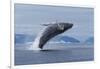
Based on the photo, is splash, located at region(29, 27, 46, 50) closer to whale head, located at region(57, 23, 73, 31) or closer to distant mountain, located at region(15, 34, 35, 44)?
distant mountain, located at region(15, 34, 35, 44)

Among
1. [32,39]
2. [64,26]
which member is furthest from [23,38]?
Result: [64,26]

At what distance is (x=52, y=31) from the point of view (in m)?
2.33

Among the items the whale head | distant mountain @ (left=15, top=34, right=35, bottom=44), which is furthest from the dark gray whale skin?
distant mountain @ (left=15, top=34, right=35, bottom=44)

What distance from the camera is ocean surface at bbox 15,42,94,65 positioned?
219cm

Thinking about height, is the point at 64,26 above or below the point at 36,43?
above

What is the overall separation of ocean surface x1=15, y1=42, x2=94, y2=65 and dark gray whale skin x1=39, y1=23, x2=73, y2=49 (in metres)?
0.06

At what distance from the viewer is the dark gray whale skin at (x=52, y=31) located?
229 centimetres

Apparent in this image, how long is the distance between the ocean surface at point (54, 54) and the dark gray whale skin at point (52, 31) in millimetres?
63

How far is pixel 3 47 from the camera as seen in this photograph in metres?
2.13

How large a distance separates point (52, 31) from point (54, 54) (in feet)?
0.83

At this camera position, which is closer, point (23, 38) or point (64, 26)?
point (23, 38)

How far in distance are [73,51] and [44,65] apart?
367 mm

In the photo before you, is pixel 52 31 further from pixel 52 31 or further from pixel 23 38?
pixel 23 38

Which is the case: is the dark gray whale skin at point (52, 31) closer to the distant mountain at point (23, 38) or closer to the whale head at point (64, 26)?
the whale head at point (64, 26)
